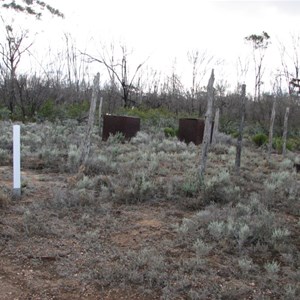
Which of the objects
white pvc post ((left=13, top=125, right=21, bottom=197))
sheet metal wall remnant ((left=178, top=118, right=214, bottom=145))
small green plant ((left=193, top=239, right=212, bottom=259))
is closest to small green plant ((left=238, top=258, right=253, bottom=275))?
small green plant ((left=193, top=239, right=212, bottom=259))

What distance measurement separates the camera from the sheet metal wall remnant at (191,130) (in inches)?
589

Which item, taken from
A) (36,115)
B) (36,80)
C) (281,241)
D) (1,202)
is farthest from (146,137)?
(36,80)

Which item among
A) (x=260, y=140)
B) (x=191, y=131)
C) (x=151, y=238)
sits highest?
(x=191, y=131)

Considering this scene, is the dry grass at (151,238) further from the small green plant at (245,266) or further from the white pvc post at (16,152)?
the white pvc post at (16,152)

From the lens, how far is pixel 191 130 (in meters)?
15.1

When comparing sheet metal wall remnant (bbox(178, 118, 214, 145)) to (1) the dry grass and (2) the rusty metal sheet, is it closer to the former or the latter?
(2) the rusty metal sheet

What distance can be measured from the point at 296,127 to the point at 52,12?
48.1ft

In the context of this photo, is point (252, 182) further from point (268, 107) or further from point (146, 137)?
point (268, 107)

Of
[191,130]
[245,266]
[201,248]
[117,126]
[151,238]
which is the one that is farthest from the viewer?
[191,130]

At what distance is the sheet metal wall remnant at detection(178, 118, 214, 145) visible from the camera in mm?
14953

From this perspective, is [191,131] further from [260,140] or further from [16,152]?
[16,152]

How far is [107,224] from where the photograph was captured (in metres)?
4.86

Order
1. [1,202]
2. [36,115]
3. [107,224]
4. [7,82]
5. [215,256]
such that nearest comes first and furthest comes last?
[215,256], [107,224], [1,202], [36,115], [7,82]

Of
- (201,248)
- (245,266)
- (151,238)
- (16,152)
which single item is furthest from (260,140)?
(245,266)
